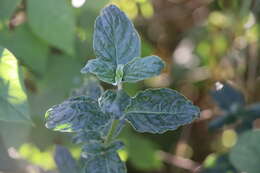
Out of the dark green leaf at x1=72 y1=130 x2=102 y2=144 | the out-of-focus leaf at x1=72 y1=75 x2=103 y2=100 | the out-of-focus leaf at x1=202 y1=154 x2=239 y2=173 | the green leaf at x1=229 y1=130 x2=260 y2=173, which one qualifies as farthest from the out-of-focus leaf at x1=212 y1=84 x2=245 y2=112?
the dark green leaf at x1=72 y1=130 x2=102 y2=144

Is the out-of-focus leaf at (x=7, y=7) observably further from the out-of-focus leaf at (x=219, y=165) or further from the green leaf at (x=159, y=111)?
the out-of-focus leaf at (x=219, y=165)

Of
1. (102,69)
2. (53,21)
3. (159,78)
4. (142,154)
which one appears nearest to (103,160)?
(102,69)

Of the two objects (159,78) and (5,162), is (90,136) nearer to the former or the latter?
(5,162)

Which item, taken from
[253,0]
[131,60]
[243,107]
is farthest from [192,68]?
[131,60]

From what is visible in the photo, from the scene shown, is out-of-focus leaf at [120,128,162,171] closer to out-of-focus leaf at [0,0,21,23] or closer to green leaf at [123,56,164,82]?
out-of-focus leaf at [0,0,21,23]

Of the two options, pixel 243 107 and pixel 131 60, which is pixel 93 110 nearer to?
pixel 131 60

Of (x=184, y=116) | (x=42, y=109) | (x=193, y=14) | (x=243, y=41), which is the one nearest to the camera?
(x=184, y=116)

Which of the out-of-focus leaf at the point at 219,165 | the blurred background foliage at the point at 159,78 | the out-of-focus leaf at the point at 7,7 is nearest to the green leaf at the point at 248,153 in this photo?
the blurred background foliage at the point at 159,78
